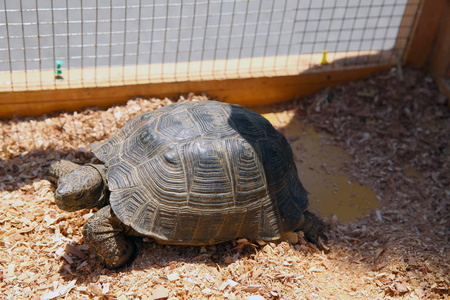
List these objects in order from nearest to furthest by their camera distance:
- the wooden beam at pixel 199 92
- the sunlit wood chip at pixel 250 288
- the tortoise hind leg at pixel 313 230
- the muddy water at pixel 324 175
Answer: the sunlit wood chip at pixel 250 288, the tortoise hind leg at pixel 313 230, the muddy water at pixel 324 175, the wooden beam at pixel 199 92

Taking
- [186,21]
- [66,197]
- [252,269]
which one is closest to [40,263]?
[66,197]

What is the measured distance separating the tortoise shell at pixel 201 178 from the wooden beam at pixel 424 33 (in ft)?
9.78

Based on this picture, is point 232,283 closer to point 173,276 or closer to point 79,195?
point 173,276

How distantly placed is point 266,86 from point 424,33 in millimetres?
2135

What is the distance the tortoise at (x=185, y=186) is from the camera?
3490 millimetres

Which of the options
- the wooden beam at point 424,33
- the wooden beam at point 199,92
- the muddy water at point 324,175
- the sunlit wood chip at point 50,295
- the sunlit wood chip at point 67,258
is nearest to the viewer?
the sunlit wood chip at point 50,295

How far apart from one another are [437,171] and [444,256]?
1405 mm

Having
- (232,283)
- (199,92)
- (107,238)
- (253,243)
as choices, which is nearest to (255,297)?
(232,283)

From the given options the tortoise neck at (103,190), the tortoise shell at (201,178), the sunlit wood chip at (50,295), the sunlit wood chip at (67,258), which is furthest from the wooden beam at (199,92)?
the sunlit wood chip at (50,295)

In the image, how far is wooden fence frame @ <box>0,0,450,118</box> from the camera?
4.73 metres

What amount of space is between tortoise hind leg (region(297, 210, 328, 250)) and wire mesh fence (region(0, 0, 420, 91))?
1.98 metres

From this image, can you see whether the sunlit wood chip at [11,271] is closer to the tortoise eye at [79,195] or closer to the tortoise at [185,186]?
the tortoise at [185,186]

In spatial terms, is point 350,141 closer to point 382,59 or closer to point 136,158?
point 382,59

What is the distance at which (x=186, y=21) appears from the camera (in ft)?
21.0
